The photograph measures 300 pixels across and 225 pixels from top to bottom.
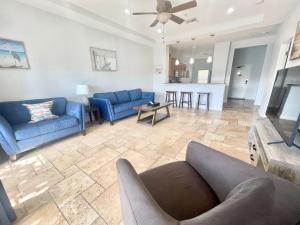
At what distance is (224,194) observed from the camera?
2.94ft

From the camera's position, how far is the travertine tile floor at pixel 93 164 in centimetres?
132

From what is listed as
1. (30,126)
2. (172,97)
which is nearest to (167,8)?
(30,126)

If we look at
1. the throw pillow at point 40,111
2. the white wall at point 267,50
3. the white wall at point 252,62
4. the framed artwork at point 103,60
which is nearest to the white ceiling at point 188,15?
the framed artwork at point 103,60

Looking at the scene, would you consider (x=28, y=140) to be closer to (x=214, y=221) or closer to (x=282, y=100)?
(x=214, y=221)

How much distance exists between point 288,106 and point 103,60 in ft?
14.2

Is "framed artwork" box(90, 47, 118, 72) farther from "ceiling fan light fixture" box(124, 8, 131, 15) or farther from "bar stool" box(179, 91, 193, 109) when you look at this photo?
"bar stool" box(179, 91, 193, 109)

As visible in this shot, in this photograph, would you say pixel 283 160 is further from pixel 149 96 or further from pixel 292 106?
pixel 149 96

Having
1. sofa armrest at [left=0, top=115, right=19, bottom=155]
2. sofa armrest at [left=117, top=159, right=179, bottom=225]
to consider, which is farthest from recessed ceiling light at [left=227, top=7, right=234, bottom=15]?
sofa armrest at [left=0, top=115, right=19, bottom=155]

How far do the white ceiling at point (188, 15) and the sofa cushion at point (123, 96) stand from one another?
1962 mm

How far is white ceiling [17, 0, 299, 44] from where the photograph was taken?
2.92 meters

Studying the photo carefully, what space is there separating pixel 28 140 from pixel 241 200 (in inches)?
118

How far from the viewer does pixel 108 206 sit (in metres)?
1.36

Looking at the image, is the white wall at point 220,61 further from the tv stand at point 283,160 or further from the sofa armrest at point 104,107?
the tv stand at point 283,160

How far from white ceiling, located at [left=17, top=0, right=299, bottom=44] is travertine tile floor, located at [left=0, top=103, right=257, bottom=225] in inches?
110
